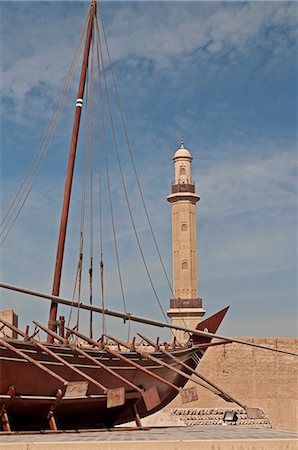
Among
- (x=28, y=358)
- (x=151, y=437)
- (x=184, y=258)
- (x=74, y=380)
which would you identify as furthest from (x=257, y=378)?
(x=151, y=437)

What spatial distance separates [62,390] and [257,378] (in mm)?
14967

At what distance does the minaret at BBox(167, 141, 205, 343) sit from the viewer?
104ft

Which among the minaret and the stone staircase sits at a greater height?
the minaret

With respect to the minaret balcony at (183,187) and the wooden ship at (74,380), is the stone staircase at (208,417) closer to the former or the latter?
the wooden ship at (74,380)

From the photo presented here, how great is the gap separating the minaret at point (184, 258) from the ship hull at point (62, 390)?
18641mm

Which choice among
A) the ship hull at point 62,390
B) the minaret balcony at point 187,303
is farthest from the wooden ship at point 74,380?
the minaret balcony at point 187,303

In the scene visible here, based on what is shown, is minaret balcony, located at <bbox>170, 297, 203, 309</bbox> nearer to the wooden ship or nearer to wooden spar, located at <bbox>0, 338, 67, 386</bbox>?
the wooden ship

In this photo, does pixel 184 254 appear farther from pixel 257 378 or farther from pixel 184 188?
pixel 257 378

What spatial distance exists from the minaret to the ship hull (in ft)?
61.2

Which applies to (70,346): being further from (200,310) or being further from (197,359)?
(200,310)

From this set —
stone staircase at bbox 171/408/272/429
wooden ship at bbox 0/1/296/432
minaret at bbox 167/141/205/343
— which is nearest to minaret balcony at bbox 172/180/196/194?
minaret at bbox 167/141/205/343

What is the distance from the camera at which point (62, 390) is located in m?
10.9

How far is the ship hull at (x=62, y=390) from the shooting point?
1034cm

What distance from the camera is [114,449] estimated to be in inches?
286
